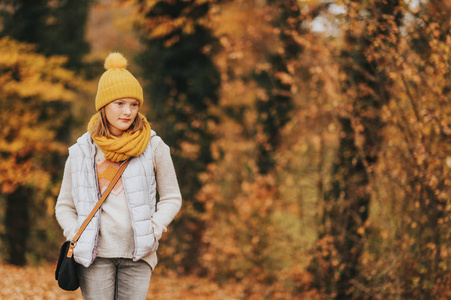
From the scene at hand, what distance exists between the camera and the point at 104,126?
2682 mm

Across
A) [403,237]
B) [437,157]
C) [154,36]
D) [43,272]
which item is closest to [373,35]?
[437,157]

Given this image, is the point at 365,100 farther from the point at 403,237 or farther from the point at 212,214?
the point at 212,214

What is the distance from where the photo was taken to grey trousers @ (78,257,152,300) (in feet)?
8.27

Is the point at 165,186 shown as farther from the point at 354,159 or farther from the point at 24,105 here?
the point at 24,105

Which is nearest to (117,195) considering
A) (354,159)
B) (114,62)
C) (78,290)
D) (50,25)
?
(114,62)

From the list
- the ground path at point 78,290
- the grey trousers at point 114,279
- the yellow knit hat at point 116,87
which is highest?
the yellow knit hat at point 116,87

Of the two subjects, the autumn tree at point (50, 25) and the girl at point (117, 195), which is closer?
the girl at point (117, 195)

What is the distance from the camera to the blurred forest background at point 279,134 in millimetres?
5051

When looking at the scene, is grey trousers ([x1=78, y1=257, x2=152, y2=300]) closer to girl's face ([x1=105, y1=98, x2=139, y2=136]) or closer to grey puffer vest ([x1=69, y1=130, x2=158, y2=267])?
grey puffer vest ([x1=69, y1=130, x2=158, y2=267])

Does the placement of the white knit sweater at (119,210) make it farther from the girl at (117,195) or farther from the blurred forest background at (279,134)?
the blurred forest background at (279,134)

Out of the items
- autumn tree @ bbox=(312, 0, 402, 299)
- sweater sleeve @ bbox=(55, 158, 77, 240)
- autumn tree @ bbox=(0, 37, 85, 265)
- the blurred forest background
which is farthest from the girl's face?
autumn tree @ bbox=(0, 37, 85, 265)

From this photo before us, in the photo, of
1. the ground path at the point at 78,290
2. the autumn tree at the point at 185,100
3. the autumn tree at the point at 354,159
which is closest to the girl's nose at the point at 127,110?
the autumn tree at the point at 354,159

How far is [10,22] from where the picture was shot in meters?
9.12

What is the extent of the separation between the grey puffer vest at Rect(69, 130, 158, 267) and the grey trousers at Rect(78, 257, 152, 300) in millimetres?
107
